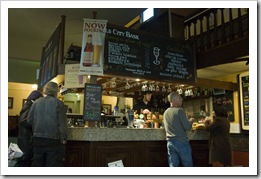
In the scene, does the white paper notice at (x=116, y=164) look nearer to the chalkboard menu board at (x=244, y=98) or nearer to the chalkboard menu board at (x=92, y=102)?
the chalkboard menu board at (x=92, y=102)

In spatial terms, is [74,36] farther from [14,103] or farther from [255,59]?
[255,59]

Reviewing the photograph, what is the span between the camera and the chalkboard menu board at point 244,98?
5.78m

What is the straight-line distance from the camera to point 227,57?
5.02 metres

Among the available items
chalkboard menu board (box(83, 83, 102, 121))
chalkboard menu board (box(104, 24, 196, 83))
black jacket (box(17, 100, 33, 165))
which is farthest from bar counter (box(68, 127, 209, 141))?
chalkboard menu board (box(104, 24, 196, 83))

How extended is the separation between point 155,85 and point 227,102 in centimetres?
234

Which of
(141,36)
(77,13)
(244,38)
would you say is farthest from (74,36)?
(244,38)

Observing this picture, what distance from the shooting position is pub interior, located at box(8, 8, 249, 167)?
11.4ft

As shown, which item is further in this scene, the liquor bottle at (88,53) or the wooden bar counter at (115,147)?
the liquor bottle at (88,53)

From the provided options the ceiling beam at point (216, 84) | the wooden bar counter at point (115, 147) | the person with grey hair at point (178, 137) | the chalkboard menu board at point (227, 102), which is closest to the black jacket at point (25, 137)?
the wooden bar counter at point (115, 147)

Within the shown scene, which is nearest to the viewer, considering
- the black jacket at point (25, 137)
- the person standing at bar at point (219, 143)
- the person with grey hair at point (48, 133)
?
the person with grey hair at point (48, 133)

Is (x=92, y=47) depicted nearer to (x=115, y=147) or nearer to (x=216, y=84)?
(x=115, y=147)

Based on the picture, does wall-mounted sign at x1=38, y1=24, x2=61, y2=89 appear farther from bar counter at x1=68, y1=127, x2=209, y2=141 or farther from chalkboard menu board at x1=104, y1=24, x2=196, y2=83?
bar counter at x1=68, y1=127, x2=209, y2=141

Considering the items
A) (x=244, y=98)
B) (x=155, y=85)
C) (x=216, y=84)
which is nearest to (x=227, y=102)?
(x=244, y=98)

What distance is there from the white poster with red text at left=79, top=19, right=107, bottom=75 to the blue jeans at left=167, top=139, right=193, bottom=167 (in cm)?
149
